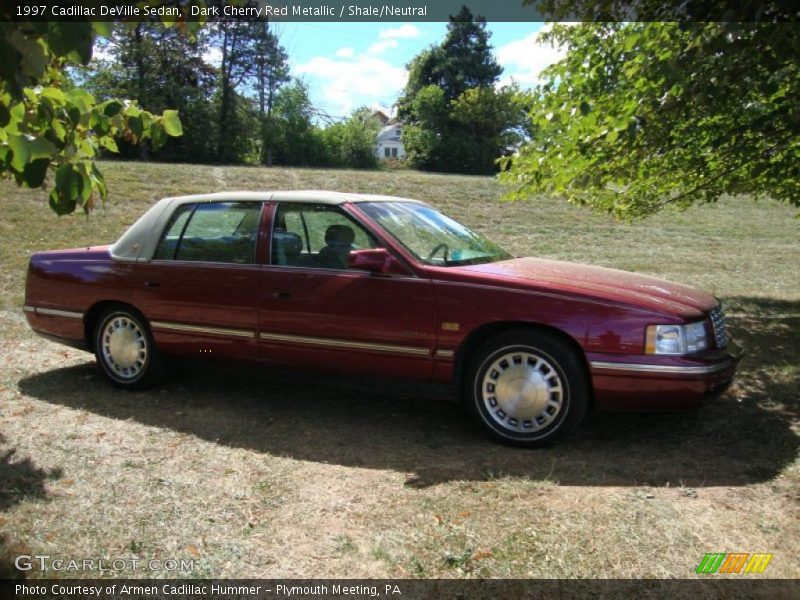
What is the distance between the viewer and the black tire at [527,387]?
4105mm

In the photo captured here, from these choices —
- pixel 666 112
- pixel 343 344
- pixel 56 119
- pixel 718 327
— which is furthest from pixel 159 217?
pixel 666 112

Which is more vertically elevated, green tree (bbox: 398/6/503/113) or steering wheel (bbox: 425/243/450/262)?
green tree (bbox: 398/6/503/113)

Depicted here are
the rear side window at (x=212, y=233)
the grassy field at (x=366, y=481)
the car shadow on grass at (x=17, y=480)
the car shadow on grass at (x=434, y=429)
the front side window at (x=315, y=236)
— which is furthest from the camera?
the rear side window at (x=212, y=233)

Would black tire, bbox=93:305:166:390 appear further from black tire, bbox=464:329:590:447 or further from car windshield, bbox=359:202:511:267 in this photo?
black tire, bbox=464:329:590:447

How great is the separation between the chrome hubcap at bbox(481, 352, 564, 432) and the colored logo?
1342mm

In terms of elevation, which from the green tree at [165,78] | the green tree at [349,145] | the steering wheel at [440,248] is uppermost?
the green tree at [165,78]

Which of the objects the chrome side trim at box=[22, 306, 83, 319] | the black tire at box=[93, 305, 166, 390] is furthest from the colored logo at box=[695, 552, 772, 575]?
the chrome side trim at box=[22, 306, 83, 319]

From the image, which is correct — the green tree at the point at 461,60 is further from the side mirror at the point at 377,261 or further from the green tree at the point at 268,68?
the side mirror at the point at 377,261

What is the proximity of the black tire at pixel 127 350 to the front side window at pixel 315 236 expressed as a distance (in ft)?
4.32

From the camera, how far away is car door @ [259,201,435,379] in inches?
173

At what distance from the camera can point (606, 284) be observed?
435cm

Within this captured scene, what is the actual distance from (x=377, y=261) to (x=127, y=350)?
233cm

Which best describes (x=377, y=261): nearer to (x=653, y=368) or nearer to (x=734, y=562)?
(x=653, y=368)

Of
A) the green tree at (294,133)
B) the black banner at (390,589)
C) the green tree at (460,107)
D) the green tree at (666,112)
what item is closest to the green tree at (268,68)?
the green tree at (294,133)
